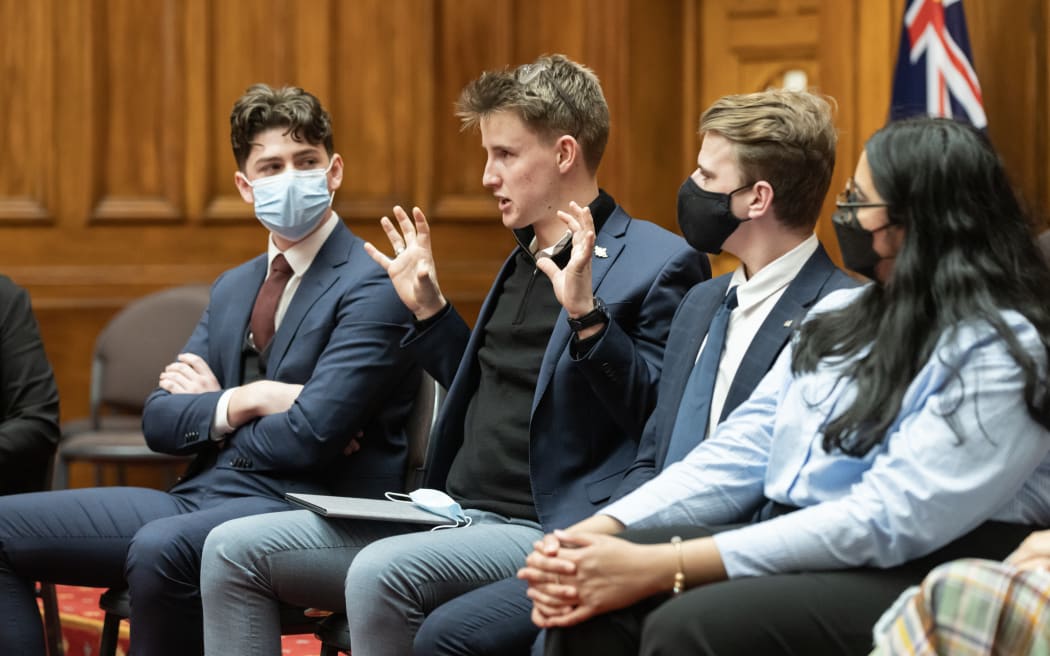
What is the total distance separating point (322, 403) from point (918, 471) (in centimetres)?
148

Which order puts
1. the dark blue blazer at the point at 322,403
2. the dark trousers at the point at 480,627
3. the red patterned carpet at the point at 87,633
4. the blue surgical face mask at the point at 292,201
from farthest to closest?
the red patterned carpet at the point at 87,633 < the blue surgical face mask at the point at 292,201 < the dark blue blazer at the point at 322,403 < the dark trousers at the point at 480,627

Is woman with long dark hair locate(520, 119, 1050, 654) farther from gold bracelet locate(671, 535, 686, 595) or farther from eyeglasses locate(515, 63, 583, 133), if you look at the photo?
eyeglasses locate(515, 63, 583, 133)

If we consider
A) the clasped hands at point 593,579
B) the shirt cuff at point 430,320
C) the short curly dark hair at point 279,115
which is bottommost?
the clasped hands at point 593,579

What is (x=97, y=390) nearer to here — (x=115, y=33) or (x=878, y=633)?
(x=115, y=33)

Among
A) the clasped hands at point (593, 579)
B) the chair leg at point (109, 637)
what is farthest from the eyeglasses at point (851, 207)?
the chair leg at point (109, 637)

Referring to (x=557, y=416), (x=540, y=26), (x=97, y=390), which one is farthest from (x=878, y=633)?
(x=540, y=26)

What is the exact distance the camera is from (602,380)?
104 inches

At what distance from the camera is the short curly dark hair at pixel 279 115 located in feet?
11.1

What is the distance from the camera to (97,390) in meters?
5.12

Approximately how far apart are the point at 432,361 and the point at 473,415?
0.18 meters

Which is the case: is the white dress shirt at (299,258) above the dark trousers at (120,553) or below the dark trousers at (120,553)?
above

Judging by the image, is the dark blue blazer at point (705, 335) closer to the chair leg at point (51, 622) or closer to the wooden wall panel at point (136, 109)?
the chair leg at point (51, 622)

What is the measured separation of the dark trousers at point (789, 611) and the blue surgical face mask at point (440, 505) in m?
0.76

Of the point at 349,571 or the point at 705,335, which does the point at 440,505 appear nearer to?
the point at 349,571
